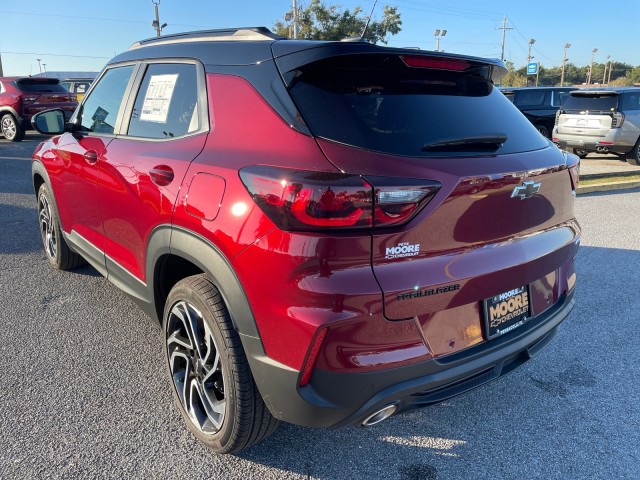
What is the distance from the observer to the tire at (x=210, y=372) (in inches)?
80.0

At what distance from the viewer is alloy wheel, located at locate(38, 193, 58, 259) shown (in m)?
4.35

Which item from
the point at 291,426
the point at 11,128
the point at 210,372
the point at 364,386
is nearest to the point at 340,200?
the point at 364,386

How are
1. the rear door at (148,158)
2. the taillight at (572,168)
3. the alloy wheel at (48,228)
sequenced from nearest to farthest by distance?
the rear door at (148,158) < the taillight at (572,168) < the alloy wheel at (48,228)

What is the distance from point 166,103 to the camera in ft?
8.64

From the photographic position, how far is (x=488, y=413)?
2.61 metres

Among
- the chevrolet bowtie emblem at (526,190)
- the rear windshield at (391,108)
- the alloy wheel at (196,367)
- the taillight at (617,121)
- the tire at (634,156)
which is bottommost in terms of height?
the tire at (634,156)

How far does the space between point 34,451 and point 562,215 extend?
2.69 metres

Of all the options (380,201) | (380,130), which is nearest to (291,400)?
(380,201)

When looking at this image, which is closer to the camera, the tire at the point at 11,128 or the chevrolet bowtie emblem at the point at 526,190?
the chevrolet bowtie emblem at the point at 526,190

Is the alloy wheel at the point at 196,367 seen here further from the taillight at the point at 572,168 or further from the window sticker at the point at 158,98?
the taillight at the point at 572,168

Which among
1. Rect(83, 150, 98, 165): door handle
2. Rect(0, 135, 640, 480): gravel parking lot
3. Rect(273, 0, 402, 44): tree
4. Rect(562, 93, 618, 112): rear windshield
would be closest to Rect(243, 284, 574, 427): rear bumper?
Rect(0, 135, 640, 480): gravel parking lot

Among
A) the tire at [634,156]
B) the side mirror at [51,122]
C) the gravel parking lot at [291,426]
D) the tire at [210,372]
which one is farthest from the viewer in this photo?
the tire at [634,156]

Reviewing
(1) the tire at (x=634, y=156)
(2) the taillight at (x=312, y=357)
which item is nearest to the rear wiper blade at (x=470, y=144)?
(2) the taillight at (x=312, y=357)

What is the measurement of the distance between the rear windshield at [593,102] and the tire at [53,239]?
11620mm
